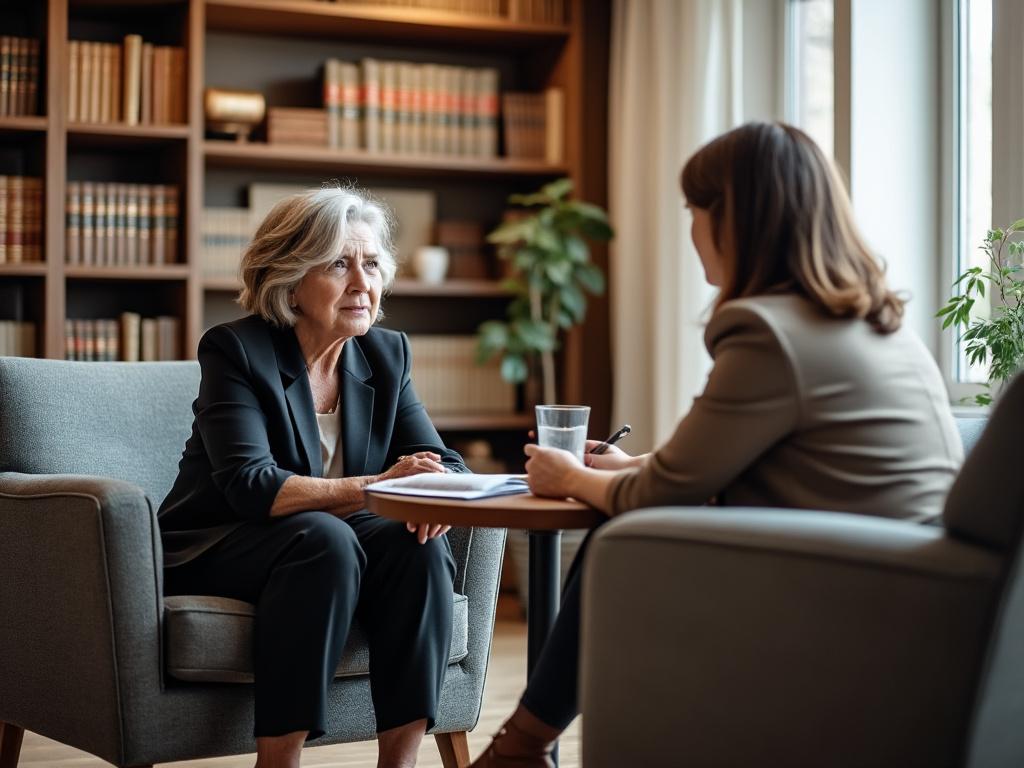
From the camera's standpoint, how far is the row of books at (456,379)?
4.32m

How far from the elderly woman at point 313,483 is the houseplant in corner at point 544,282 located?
1.57m

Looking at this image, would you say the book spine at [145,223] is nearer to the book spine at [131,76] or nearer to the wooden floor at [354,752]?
the book spine at [131,76]

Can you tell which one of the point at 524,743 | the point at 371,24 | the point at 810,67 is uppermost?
the point at 371,24

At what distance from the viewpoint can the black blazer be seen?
2123mm

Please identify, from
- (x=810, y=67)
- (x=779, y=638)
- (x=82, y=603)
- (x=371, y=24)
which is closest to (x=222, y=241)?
(x=371, y=24)

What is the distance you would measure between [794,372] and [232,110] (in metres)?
2.91

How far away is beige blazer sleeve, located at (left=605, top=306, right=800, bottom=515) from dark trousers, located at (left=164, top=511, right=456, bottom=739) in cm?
60

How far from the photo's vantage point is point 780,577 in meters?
1.37

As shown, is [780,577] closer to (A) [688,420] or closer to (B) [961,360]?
(A) [688,420]

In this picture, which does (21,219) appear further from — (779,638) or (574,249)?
(779,638)

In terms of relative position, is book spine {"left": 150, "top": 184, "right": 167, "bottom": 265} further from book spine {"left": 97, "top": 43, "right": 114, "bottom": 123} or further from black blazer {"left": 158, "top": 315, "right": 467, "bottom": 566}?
black blazer {"left": 158, "top": 315, "right": 467, "bottom": 566}

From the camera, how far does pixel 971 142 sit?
3.28 metres

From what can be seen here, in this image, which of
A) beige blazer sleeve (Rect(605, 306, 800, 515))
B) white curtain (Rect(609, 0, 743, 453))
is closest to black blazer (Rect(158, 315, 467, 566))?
beige blazer sleeve (Rect(605, 306, 800, 515))

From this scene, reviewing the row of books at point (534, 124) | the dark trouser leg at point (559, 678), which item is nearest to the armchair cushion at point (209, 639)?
the dark trouser leg at point (559, 678)
